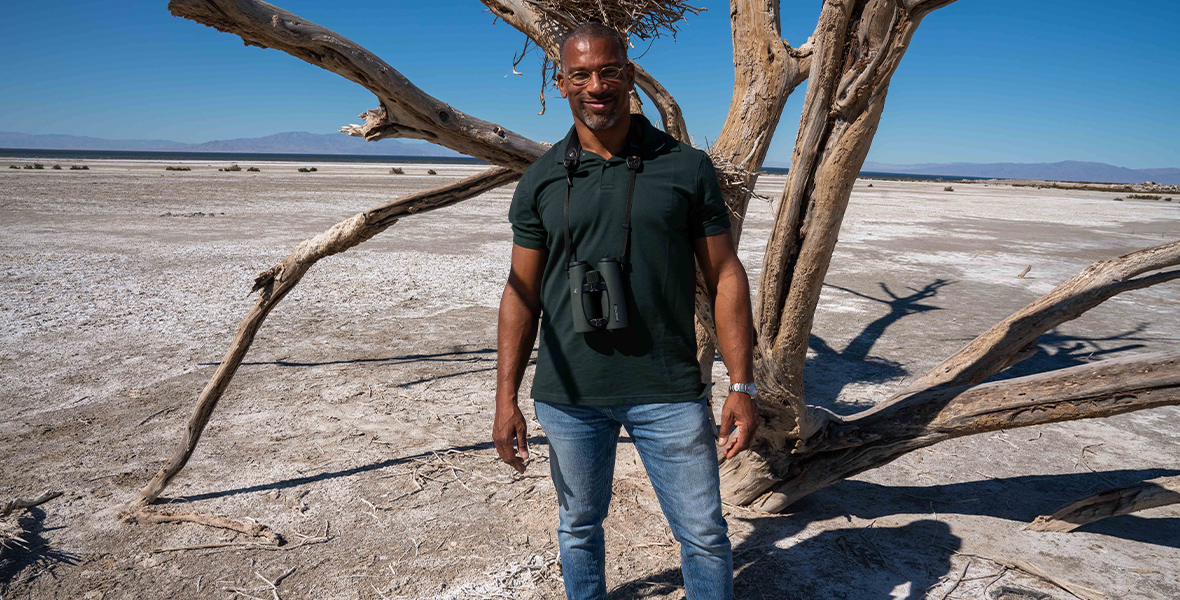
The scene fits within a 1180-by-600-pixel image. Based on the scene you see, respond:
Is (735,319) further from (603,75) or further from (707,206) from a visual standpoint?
(603,75)

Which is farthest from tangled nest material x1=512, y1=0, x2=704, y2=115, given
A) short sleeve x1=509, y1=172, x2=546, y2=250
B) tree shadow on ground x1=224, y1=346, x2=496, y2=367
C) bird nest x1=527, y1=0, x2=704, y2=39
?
tree shadow on ground x1=224, y1=346, x2=496, y2=367

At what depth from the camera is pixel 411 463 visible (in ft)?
14.2

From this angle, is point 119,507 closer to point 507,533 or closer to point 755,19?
point 507,533

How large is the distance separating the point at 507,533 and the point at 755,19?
2.83 meters

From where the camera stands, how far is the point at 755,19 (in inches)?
126

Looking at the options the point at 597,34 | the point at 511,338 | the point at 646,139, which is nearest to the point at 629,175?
the point at 646,139

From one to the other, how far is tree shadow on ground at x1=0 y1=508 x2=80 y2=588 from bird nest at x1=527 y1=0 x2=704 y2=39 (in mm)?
3620

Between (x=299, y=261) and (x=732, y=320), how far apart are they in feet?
9.03

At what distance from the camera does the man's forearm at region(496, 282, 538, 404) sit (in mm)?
2264

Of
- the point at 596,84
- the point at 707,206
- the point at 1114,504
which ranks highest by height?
the point at 596,84

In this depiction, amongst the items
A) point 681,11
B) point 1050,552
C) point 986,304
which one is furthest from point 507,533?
point 986,304

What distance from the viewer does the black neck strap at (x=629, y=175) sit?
204 centimetres

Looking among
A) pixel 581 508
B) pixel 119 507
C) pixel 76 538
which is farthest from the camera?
pixel 119 507

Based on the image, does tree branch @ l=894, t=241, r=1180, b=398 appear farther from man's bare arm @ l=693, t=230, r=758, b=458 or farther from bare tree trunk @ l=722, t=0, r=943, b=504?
man's bare arm @ l=693, t=230, r=758, b=458
